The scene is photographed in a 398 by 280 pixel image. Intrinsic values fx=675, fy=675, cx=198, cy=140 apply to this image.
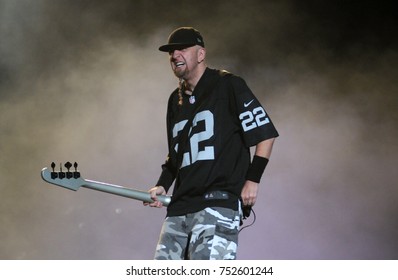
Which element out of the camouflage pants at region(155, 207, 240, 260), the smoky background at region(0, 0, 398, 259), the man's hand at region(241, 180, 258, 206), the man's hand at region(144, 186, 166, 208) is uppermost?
the smoky background at region(0, 0, 398, 259)

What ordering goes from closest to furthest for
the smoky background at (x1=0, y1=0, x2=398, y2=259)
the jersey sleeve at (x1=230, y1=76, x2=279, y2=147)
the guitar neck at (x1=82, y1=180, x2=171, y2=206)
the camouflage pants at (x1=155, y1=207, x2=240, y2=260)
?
the camouflage pants at (x1=155, y1=207, x2=240, y2=260) < the jersey sleeve at (x1=230, y1=76, x2=279, y2=147) < the guitar neck at (x1=82, y1=180, x2=171, y2=206) < the smoky background at (x1=0, y1=0, x2=398, y2=259)

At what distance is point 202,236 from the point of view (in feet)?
8.91

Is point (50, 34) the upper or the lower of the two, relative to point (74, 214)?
upper


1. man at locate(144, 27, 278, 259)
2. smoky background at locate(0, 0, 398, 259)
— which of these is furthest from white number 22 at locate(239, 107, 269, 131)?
smoky background at locate(0, 0, 398, 259)

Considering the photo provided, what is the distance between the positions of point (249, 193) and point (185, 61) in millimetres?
649

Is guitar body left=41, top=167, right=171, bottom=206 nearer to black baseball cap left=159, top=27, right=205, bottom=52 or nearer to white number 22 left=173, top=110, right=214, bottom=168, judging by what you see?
white number 22 left=173, top=110, right=214, bottom=168

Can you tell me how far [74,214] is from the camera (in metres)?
4.91

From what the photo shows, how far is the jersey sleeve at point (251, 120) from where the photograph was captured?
2.79 meters

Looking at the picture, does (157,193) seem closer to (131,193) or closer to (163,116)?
(131,193)

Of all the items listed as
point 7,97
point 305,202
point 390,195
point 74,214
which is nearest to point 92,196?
point 74,214

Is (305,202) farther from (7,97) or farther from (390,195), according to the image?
(7,97)

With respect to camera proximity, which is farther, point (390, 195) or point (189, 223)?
point (390, 195)

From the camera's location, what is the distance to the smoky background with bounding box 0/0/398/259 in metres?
4.73

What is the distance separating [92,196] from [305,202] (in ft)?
5.06
